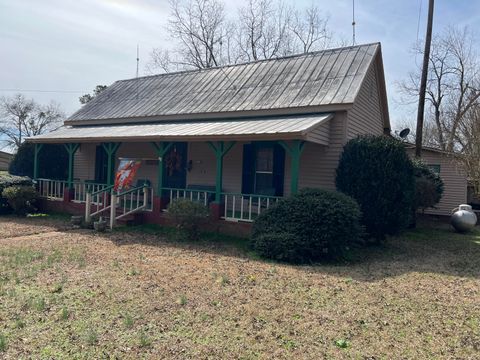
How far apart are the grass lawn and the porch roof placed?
9.67 feet

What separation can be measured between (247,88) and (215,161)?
284cm

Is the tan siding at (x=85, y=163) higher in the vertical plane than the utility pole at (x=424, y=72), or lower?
lower

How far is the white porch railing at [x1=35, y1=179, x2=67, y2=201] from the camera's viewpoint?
14670 mm

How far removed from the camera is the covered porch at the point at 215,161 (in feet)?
32.6

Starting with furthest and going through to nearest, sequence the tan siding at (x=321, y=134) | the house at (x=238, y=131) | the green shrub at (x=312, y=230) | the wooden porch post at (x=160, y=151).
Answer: the wooden porch post at (x=160, y=151)
the house at (x=238, y=131)
the tan siding at (x=321, y=134)
the green shrub at (x=312, y=230)

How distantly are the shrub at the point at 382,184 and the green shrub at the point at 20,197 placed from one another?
11062mm

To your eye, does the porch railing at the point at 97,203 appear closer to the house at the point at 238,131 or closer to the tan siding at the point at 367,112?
the house at the point at 238,131

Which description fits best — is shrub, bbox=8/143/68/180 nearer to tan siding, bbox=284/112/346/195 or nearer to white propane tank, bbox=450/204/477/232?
tan siding, bbox=284/112/346/195

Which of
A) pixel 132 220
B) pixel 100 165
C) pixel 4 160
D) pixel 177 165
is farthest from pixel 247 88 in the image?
pixel 4 160

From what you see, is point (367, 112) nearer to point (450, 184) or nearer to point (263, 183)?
point (263, 183)

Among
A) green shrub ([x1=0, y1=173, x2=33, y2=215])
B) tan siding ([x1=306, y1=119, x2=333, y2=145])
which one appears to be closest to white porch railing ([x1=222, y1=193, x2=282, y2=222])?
tan siding ([x1=306, y1=119, x2=333, y2=145])

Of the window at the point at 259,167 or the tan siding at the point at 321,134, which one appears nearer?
the tan siding at the point at 321,134

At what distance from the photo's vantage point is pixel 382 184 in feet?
30.8

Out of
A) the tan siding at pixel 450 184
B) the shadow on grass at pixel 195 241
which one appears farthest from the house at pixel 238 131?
the tan siding at pixel 450 184
